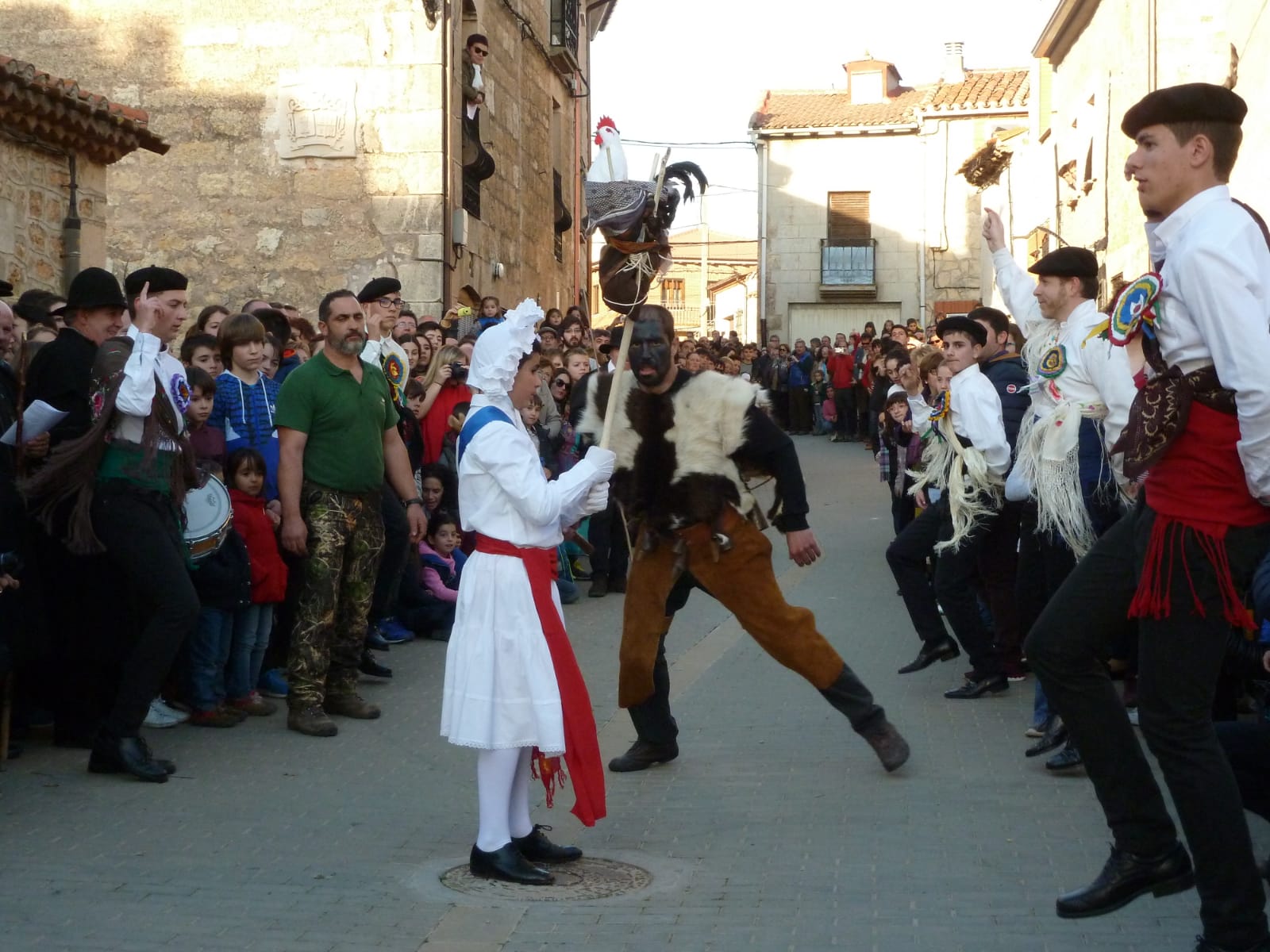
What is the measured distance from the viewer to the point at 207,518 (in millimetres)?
7387

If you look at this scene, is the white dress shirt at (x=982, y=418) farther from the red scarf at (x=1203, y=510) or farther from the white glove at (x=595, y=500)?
the red scarf at (x=1203, y=510)

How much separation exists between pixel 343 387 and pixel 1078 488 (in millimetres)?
3447

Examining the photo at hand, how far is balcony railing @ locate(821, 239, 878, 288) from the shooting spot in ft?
150

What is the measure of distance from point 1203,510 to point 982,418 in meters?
4.12

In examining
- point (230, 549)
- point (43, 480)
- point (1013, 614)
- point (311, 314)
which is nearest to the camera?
point (43, 480)

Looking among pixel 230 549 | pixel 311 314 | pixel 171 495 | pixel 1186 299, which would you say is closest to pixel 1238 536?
pixel 1186 299

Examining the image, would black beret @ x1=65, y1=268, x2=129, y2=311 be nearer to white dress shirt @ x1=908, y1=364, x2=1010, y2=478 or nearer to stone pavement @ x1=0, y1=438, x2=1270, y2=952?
stone pavement @ x1=0, y1=438, x2=1270, y2=952

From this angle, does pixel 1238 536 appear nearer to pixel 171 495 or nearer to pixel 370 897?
pixel 370 897

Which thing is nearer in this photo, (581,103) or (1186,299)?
(1186,299)

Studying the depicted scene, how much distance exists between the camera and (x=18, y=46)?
58.2ft

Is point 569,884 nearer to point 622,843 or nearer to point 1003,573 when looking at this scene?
point 622,843

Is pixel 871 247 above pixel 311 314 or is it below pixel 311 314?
above

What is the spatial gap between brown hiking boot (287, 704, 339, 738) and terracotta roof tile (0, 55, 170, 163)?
5.17 metres

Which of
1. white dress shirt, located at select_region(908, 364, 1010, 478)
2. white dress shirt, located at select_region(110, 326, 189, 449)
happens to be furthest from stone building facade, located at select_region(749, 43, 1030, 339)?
white dress shirt, located at select_region(110, 326, 189, 449)
